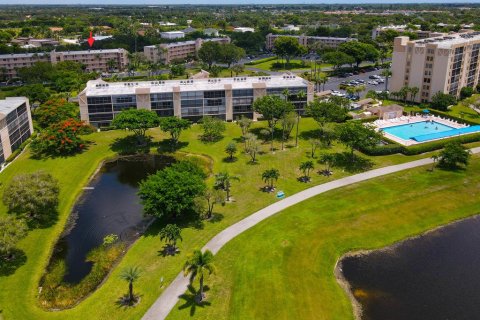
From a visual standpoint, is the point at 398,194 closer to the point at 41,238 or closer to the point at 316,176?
the point at 316,176

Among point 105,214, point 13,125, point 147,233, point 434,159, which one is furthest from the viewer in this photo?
point 13,125

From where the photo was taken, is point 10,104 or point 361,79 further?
point 361,79

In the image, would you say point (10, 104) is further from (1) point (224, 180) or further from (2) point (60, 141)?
(1) point (224, 180)

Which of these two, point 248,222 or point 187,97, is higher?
point 187,97

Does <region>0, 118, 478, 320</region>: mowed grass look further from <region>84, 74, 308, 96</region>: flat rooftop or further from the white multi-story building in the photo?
<region>84, 74, 308, 96</region>: flat rooftop

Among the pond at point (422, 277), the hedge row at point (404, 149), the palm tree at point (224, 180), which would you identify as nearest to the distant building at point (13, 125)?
the palm tree at point (224, 180)

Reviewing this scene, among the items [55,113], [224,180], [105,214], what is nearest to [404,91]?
[224,180]

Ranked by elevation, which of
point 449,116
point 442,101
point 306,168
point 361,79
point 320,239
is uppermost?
point 442,101
